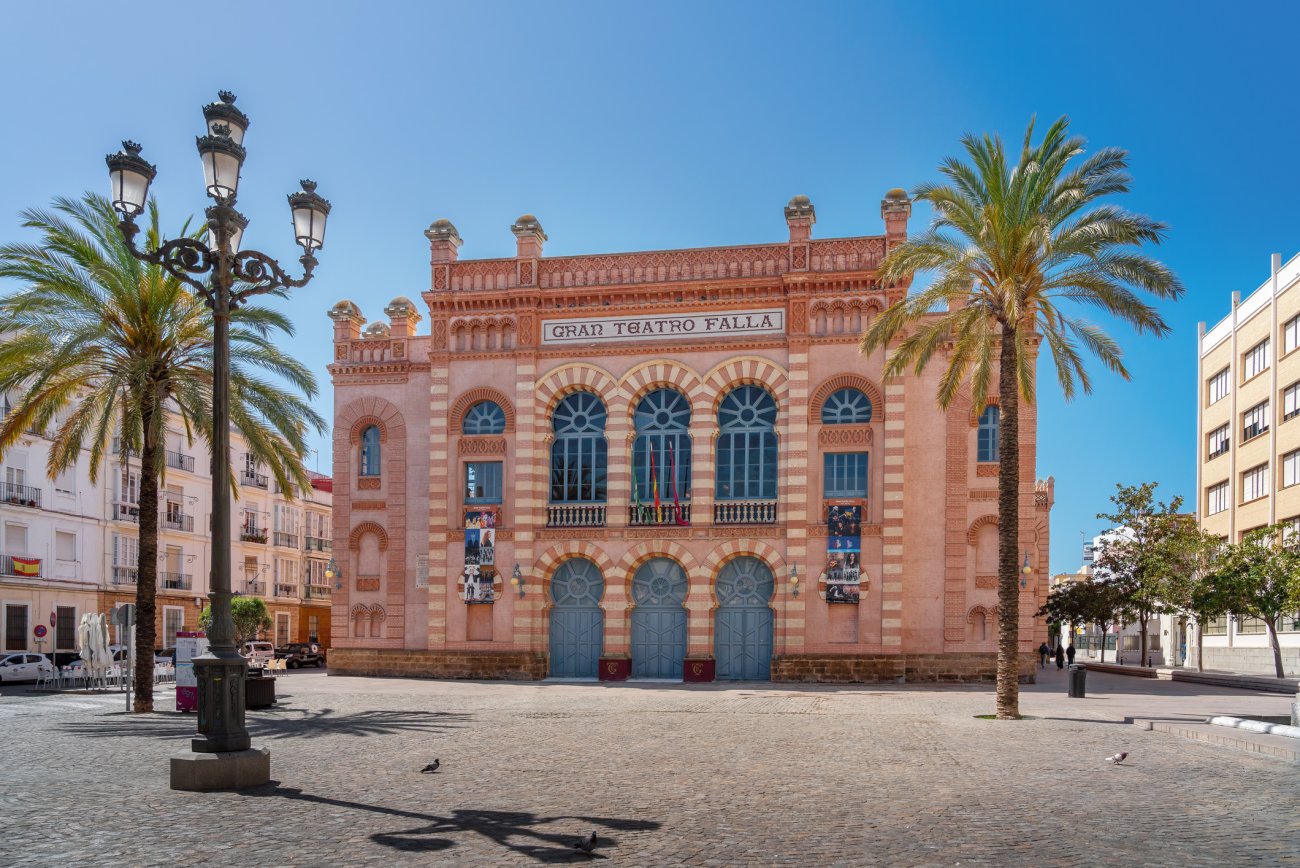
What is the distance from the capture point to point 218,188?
1320 cm

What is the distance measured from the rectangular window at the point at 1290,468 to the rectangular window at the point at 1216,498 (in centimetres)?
694

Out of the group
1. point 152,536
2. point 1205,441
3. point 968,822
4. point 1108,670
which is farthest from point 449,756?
point 1205,441

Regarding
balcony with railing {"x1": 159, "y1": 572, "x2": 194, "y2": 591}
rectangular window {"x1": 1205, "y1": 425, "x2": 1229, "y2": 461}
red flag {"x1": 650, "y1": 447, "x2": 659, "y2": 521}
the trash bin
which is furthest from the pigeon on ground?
rectangular window {"x1": 1205, "y1": 425, "x2": 1229, "y2": 461}

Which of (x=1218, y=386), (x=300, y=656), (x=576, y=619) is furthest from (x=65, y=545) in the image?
(x=1218, y=386)

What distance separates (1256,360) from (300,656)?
144 ft

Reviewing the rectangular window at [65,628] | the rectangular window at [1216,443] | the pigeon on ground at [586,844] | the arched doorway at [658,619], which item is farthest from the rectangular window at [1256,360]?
the rectangular window at [65,628]

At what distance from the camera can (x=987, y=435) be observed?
33625mm

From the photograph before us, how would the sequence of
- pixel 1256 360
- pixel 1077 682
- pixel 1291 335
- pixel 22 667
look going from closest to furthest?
pixel 1077 682 < pixel 22 667 < pixel 1291 335 < pixel 1256 360

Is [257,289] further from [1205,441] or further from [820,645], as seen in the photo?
[1205,441]

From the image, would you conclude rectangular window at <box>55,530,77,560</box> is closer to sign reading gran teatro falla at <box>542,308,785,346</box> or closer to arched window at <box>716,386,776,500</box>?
sign reading gran teatro falla at <box>542,308,785,346</box>

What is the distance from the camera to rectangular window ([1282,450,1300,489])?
44.9m

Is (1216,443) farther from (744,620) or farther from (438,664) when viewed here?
(438,664)

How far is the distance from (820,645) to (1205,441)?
31876 mm

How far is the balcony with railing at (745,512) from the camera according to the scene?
113 feet
